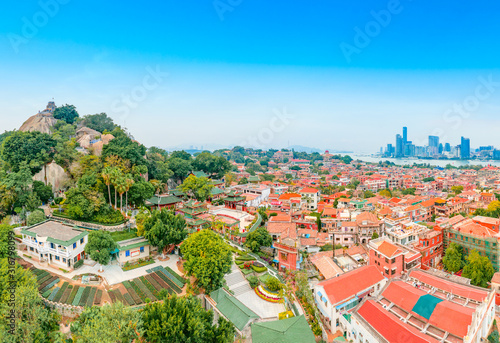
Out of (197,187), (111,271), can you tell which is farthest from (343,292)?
(197,187)

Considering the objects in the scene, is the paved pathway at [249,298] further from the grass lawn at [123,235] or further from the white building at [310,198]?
the white building at [310,198]

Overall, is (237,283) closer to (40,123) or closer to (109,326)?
(109,326)

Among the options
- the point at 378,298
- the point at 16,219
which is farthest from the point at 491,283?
the point at 16,219

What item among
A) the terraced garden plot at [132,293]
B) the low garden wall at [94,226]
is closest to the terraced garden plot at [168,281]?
the terraced garden plot at [132,293]

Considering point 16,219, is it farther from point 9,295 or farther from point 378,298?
point 378,298

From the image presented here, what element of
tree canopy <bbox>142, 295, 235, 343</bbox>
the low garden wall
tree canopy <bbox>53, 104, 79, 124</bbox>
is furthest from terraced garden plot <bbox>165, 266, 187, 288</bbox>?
tree canopy <bbox>53, 104, 79, 124</bbox>
